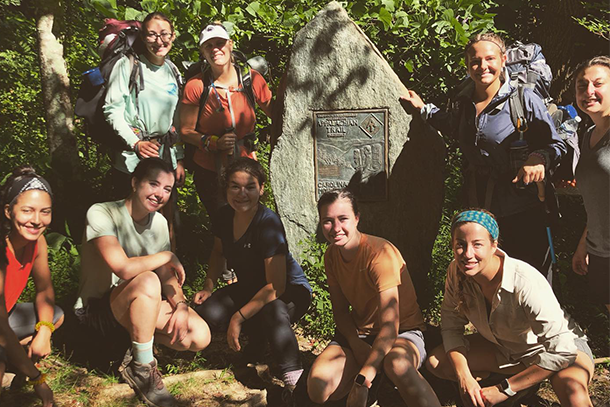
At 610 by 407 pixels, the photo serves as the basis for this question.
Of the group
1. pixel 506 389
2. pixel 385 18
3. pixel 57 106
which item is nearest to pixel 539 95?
pixel 506 389

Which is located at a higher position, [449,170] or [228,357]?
[449,170]

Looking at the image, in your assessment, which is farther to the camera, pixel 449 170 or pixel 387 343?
pixel 449 170

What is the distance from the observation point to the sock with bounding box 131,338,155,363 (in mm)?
3521

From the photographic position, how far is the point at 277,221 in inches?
155

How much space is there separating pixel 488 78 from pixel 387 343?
1676 millimetres

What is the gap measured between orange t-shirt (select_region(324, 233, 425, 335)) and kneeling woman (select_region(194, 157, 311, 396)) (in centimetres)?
35

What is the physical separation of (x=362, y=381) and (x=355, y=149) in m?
2.25

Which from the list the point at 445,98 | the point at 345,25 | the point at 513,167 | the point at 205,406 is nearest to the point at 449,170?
the point at 445,98

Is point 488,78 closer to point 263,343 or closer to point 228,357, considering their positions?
point 263,343

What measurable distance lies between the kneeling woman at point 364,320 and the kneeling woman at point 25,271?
1.51 meters

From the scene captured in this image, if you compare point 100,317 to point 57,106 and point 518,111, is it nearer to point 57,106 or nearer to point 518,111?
point 518,111

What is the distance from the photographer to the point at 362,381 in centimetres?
327

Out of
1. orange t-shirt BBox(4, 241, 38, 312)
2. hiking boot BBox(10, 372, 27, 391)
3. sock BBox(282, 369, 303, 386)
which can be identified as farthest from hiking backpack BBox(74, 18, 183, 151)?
sock BBox(282, 369, 303, 386)

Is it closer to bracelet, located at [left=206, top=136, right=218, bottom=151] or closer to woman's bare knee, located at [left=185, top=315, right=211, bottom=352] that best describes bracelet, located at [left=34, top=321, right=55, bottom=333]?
woman's bare knee, located at [left=185, top=315, right=211, bottom=352]
